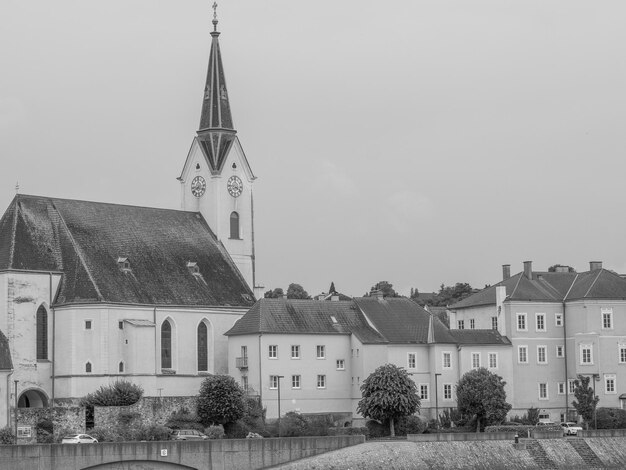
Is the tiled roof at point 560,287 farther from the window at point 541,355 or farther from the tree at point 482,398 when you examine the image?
the tree at point 482,398

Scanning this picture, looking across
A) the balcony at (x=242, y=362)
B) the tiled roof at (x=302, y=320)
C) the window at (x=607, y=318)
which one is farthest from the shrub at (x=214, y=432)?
the window at (x=607, y=318)

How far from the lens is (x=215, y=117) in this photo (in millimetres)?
107312

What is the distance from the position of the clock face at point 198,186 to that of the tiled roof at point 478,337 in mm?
22619

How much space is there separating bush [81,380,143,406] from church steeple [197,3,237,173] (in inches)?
944

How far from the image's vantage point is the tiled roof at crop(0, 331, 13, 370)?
3255 inches

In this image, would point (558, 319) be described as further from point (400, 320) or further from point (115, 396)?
point (115, 396)

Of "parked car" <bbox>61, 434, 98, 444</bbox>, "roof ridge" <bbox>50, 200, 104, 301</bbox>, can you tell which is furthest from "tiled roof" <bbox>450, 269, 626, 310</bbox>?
"parked car" <bbox>61, 434, 98, 444</bbox>

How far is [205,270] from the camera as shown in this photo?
333 feet

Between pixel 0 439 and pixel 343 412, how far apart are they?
88.4 feet

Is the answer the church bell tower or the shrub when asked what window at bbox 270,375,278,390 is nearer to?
the shrub

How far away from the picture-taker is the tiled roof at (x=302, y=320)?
94375 millimetres

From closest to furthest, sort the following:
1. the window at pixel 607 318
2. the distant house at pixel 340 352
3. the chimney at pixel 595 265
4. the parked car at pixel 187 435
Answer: the parked car at pixel 187 435 → the distant house at pixel 340 352 → the window at pixel 607 318 → the chimney at pixel 595 265

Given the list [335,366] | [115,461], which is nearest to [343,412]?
[335,366]

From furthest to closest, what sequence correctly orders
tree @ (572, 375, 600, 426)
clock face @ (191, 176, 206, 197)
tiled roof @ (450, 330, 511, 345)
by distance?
clock face @ (191, 176, 206, 197), tiled roof @ (450, 330, 511, 345), tree @ (572, 375, 600, 426)
